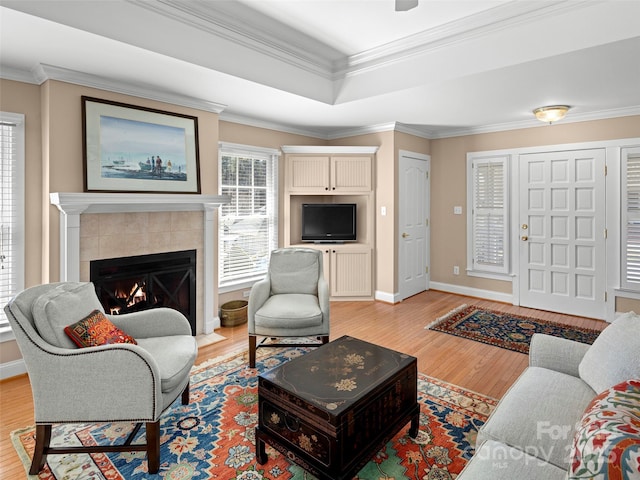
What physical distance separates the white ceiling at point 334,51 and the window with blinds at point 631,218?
0.58 meters

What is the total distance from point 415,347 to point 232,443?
204 cm

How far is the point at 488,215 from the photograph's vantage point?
5.32 metres

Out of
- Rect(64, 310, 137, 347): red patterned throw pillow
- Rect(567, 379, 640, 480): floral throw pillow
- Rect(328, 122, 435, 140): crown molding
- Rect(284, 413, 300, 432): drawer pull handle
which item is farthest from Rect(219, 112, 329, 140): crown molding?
Rect(567, 379, 640, 480): floral throw pillow

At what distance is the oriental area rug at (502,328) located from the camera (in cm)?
380

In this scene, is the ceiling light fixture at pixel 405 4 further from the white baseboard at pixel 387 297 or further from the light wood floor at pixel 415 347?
the white baseboard at pixel 387 297

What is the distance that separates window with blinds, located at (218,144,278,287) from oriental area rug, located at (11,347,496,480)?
2052 millimetres

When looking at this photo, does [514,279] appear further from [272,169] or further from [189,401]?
[189,401]

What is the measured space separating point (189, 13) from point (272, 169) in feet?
8.35

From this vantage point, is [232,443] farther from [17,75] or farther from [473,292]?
[473,292]

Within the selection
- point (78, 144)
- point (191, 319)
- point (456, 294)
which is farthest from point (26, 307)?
point (456, 294)

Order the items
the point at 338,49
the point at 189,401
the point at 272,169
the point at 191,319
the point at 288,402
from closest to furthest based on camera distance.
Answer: the point at 288,402
the point at 189,401
the point at 338,49
the point at 191,319
the point at 272,169

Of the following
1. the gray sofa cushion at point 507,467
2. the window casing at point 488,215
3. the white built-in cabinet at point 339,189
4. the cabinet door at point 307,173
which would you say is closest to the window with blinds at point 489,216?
the window casing at point 488,215

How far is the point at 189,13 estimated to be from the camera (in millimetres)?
2652

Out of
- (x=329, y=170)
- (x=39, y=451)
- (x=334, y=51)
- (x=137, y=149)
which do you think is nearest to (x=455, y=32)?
(x=334, y=51)
